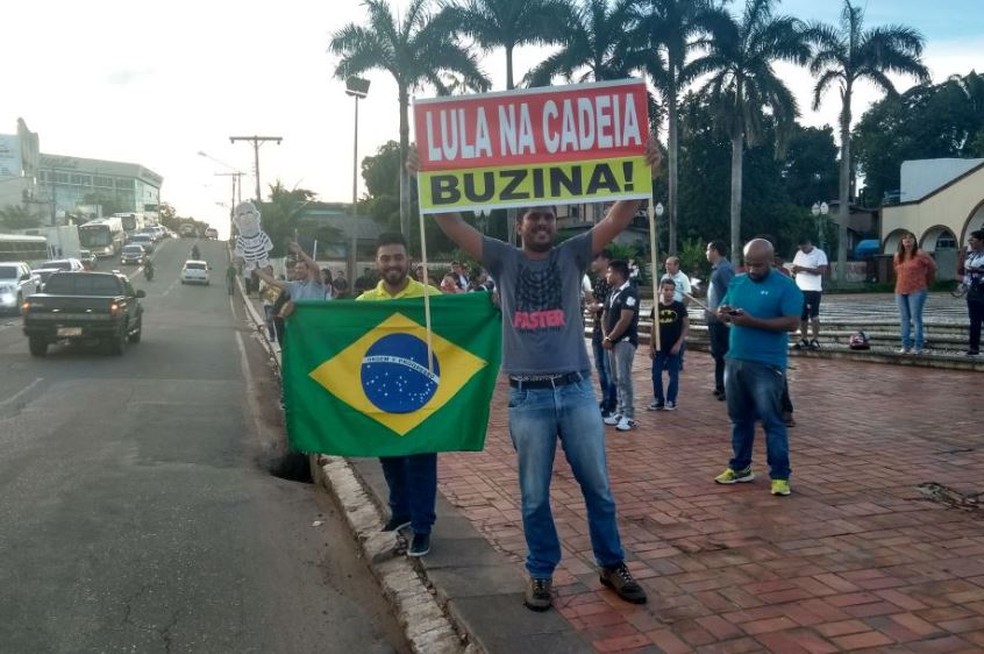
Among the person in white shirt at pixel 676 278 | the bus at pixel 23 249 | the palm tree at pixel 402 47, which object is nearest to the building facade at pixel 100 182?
the bus at pixel 23 249

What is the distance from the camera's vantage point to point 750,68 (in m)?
39.5

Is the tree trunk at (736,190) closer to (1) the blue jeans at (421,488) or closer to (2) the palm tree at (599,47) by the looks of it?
(2) the palm tree at (599,47)

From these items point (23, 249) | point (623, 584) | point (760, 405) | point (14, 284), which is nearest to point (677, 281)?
point (760, 405)

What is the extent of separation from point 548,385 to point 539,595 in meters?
0.99

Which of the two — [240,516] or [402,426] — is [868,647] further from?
[240,516]

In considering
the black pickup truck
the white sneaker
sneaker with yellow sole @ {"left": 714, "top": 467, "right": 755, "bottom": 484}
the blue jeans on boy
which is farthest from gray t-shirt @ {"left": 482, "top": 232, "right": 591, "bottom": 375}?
the black pickup truck

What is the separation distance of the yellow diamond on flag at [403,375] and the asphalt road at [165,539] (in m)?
0.98

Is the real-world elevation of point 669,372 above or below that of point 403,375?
below

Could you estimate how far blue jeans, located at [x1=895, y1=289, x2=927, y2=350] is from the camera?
12609 mm

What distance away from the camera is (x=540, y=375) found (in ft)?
14.1

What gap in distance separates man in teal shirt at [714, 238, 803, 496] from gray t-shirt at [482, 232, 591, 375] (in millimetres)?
2208

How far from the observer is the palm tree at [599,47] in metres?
38.5

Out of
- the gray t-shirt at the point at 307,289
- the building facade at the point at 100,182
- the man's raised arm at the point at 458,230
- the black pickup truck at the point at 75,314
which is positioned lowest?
the black pickup truck at the point at 75,314

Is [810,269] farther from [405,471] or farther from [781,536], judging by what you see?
[405,471]
